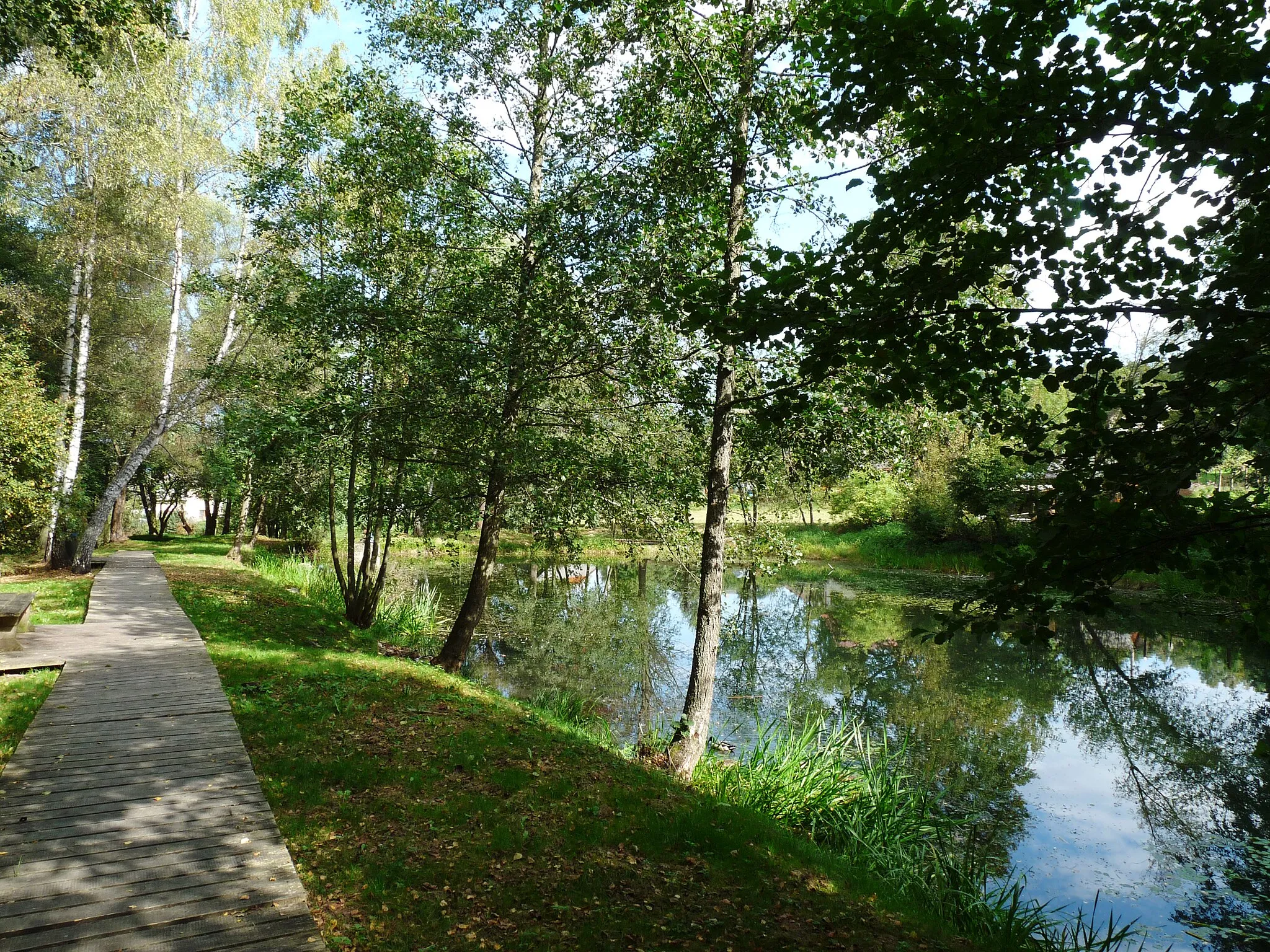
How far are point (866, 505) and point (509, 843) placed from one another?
1198 inches

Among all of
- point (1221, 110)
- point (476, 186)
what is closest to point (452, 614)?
point (476, 186)

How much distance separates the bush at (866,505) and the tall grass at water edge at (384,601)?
19518 mm

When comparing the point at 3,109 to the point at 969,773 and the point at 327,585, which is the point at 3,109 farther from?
the point at 969,773

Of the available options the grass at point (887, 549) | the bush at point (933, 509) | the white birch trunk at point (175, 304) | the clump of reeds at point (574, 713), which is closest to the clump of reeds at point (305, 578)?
the white birch trunk at point (175, 304)

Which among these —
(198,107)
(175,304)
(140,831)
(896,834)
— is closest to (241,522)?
(175,304)

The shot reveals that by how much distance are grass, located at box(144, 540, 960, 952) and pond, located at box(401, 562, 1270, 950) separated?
2193mm

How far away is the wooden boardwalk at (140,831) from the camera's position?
3.43 metres

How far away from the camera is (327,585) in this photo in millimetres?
15742

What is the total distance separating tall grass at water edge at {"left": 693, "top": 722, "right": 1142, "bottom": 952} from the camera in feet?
16.4

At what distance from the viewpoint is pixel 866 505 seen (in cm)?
3291

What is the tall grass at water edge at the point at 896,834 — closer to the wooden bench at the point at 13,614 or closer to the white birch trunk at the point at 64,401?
the wooden bench at the point at 13,614

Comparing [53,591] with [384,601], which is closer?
[53,591]

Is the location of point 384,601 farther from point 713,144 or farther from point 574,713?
point 713,144

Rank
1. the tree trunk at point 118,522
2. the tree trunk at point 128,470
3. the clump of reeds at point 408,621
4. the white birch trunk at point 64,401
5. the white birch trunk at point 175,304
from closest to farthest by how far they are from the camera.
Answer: the clump of reeds at point 408,621 → the white birch trunk at point 64,401 → the tree trunk at point 128,470 → the white birch trunk at point 175,304 → the tree trunk at point 118,522
